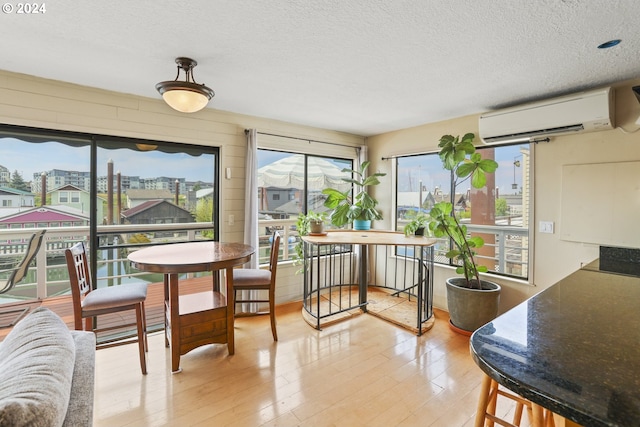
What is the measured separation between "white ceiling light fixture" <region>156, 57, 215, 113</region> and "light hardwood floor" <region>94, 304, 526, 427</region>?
6.79ft

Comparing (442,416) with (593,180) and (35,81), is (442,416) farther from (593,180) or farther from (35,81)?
(35,81)

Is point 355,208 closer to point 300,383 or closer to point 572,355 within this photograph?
point 300,383

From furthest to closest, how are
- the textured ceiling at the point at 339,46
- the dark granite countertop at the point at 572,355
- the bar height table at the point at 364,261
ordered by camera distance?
the bar height table at the point at 364,261 < the textured ceiling at the point at 339,46 < the dark granite countertop at the point at 572,355

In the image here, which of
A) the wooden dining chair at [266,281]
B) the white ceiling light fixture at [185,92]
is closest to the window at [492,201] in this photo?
the wooden dining chair at [266,281]

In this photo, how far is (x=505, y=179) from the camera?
3.48 meters

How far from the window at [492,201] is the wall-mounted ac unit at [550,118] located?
1.19 feet

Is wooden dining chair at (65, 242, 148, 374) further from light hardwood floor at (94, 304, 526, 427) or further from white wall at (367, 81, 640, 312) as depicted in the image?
white wall at (367, 81, 640, 312)

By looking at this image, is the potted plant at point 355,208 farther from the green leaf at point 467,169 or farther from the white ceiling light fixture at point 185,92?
the white ceiling light fixture at point 185,92

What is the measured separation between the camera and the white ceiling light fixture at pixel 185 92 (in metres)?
2.02

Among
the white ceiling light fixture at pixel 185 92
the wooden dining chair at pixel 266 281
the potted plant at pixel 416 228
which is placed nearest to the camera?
the white ceiling light fixture at pixel 185 92

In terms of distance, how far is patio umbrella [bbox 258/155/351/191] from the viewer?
408 centimetres

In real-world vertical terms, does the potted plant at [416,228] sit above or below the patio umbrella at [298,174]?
below

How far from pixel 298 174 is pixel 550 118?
2.93 meters

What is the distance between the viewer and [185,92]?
206cm
